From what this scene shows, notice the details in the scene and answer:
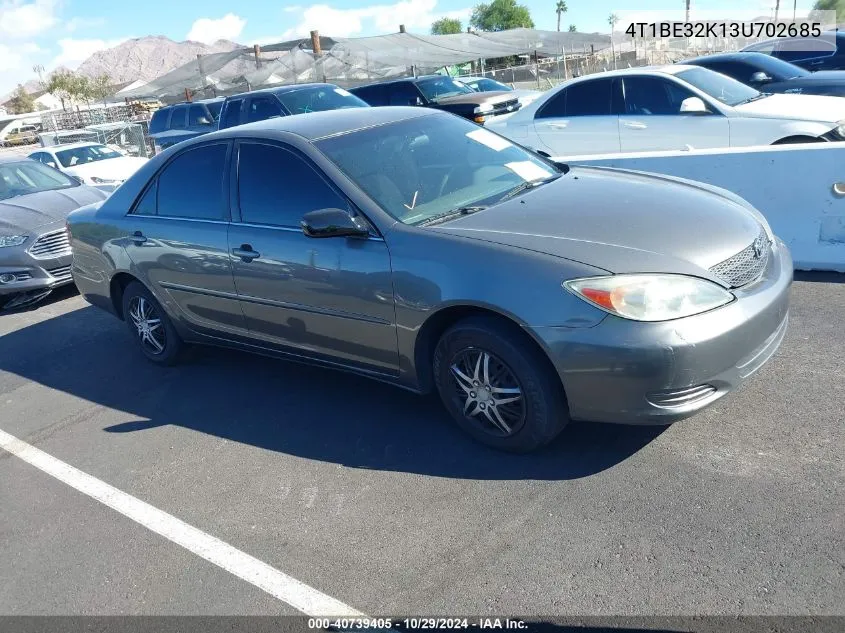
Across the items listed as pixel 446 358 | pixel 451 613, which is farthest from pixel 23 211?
pixel 451 613

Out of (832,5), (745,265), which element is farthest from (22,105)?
(745,265)

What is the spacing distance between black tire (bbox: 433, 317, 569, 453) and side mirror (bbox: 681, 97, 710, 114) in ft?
19.7

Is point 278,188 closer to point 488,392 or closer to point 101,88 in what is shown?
point 488,392

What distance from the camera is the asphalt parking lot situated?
2893mm

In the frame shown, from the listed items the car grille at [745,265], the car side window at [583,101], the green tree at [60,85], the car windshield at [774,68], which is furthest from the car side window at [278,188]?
the green tree at [60,85]

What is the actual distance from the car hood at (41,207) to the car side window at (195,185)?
12.3ft

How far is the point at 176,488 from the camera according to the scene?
406 cm

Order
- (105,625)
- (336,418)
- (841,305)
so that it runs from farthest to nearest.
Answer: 1. (841,305)
2. (336,418)
3. (105,625)

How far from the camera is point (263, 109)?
540 inches

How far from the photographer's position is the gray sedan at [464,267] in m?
3.34

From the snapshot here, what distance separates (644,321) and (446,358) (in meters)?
1.04

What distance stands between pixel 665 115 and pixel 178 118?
13.7 meters

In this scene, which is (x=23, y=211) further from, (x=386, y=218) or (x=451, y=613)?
(x=451, y=613)

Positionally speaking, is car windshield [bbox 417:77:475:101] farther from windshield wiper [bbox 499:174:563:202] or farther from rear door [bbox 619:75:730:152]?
windshield wiper [bbox 499:174:563:202]
